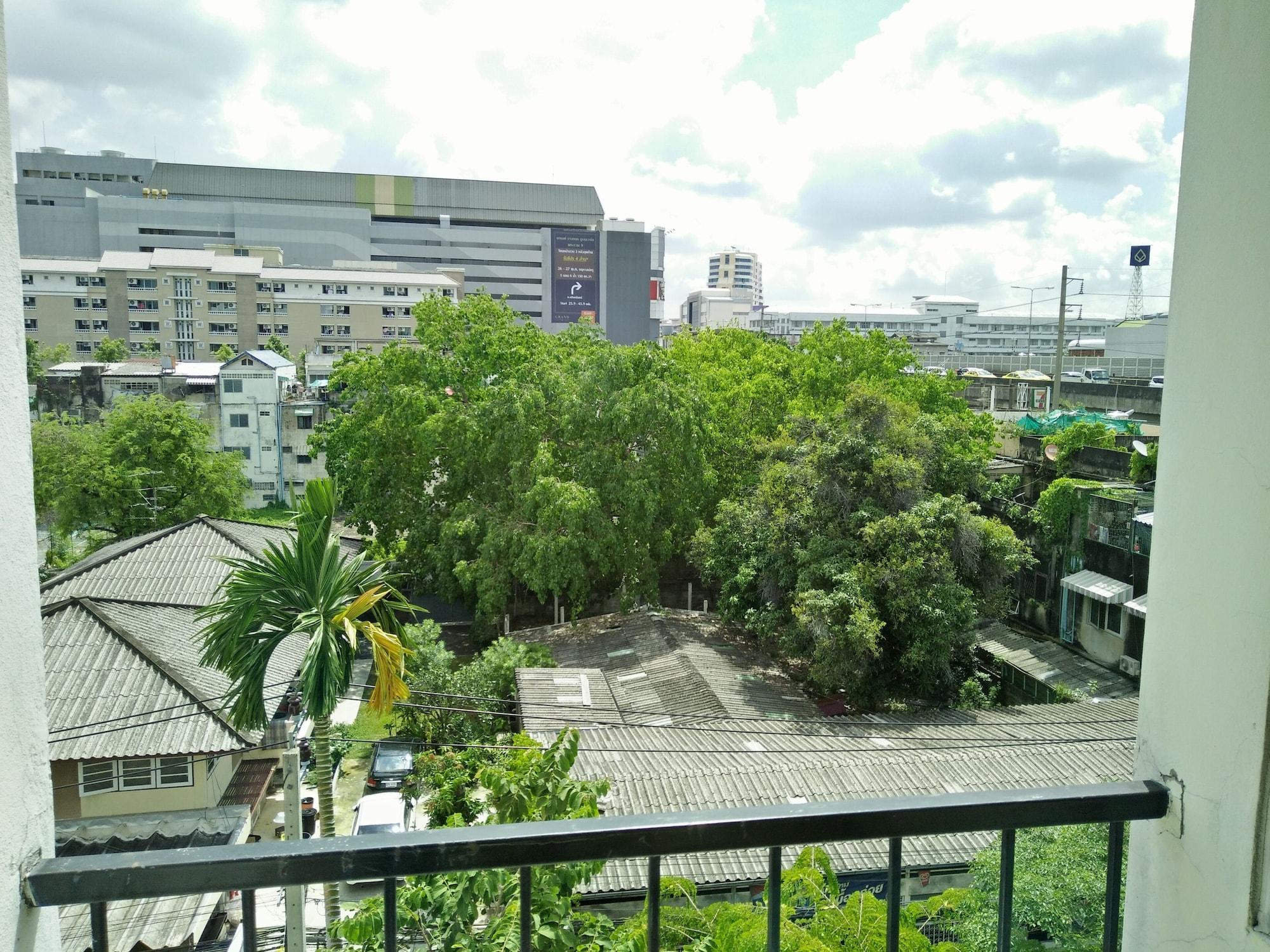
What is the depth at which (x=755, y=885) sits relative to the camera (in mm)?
7762

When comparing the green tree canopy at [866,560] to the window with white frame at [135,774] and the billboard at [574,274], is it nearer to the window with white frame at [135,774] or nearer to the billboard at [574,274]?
the window with white frame at [135,774]

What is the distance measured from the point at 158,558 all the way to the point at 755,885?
11.3 meters

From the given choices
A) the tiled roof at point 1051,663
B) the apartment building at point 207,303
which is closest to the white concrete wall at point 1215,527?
the tiled roof at point 1051,663

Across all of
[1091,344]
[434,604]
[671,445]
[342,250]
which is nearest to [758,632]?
[671,445]

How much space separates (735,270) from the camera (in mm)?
136500

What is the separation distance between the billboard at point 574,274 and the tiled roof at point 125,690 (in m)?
50.7

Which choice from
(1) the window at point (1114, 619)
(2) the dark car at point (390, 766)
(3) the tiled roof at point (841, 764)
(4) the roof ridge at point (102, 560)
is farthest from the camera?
(1) the window at point (1114, 619)

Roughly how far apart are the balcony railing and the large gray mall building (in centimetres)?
5581

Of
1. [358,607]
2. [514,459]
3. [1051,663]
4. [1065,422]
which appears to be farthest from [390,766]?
[1065,422]

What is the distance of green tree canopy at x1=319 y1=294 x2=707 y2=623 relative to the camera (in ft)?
51.2

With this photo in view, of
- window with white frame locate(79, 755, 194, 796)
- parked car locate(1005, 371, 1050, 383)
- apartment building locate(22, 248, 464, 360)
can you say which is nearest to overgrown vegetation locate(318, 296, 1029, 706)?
window with white frame locate(79, 755, 194, 796)

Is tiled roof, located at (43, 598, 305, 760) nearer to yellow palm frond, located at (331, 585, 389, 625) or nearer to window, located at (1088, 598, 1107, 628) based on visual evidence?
yellow palm frond, located at (331, 585, 389, 625)


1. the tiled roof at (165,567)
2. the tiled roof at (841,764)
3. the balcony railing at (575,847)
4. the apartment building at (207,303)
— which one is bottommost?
the tiled roof at (841,764)

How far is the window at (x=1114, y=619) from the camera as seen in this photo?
14609 mm
